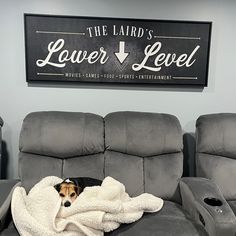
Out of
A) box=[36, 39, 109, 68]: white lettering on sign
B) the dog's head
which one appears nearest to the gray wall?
box=[36, 39, 109, 68]: white lettering on sign

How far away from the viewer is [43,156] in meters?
1.92

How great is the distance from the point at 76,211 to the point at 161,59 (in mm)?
1197

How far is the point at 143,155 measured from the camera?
196 cm

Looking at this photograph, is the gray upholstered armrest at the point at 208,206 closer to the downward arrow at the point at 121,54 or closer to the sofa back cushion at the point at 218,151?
the sofa back cushion at the point at 218,151

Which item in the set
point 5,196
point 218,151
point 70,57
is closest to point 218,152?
point 218,151

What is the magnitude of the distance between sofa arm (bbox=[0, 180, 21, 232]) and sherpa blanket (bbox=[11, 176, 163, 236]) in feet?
0.15

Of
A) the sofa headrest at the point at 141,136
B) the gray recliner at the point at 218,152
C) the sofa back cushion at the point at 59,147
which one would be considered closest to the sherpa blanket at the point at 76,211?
the sofa back cushion at the point at 59,147

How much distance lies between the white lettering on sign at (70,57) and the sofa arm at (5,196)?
32.1 inches

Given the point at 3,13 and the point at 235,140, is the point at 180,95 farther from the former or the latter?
the point at 3,13

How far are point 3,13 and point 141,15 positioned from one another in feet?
3.09

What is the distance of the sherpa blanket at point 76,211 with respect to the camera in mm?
1469

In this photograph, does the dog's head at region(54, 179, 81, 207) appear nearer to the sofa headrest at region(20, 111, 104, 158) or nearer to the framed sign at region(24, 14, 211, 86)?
the sofa headrest at region(20, 111, 104, 158)

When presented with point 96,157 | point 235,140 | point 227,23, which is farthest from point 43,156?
point 227,23

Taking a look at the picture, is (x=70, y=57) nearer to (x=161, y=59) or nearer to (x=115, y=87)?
(x=115, y=87)
